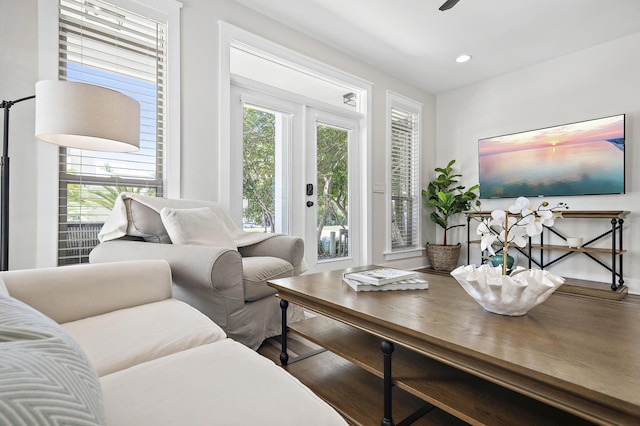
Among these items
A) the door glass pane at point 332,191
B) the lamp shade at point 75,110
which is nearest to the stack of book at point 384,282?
the lamp shade at point 75,110

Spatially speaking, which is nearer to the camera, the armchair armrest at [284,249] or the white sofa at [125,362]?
the white sofa at [125,362]

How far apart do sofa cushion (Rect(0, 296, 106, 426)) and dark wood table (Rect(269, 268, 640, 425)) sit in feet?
2.68

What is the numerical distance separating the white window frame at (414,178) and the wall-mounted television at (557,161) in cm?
80

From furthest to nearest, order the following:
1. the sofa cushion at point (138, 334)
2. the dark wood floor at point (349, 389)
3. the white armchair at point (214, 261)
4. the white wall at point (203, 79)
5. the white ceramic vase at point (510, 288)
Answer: the white wall at point (203, 79) → the white armchair at point (214, 261) → the dark wood floor at point (349, 389) → the white ceramic vase at point (510, 288) → the sofa cushion at point (138, 334)

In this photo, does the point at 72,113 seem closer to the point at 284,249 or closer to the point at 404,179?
the point at 284,249

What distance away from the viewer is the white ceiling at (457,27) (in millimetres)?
2836

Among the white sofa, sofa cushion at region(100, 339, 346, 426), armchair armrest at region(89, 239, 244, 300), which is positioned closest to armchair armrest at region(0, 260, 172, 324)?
the white sofa

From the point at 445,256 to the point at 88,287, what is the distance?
3.99 m

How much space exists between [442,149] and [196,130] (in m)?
3.57

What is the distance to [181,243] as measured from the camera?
75.2 inches

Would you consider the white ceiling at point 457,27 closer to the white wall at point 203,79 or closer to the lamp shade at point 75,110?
the white wall at point 203,79

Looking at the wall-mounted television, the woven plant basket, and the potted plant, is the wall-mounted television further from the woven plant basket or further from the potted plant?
the woven plant basket

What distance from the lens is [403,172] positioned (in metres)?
4.46

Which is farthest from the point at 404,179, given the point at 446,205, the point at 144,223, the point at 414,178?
the point at 144,223
